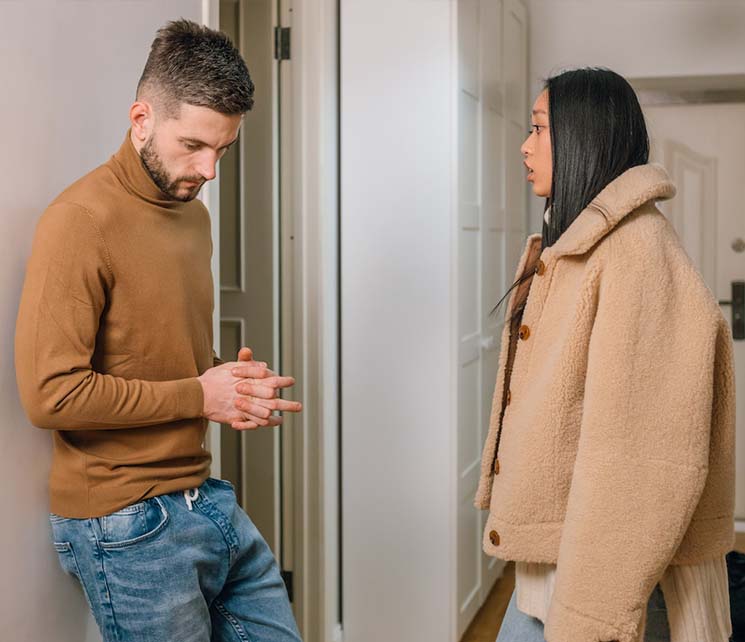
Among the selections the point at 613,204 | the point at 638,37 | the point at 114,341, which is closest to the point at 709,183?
the point at 638,37

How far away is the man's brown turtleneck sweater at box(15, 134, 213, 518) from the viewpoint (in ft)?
4.54

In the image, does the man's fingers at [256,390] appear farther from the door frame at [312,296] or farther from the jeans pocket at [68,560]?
the door frame at [312,296]

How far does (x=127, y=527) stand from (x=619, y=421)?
771 millimetres

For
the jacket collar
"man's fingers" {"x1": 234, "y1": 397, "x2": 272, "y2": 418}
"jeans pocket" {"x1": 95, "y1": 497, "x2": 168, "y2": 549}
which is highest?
the jacket collar

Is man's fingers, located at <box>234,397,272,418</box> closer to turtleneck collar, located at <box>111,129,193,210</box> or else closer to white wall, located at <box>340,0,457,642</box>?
turtleneck collar, located at <box>111,129,193,210</box>

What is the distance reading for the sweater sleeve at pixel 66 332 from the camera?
138 centimetres

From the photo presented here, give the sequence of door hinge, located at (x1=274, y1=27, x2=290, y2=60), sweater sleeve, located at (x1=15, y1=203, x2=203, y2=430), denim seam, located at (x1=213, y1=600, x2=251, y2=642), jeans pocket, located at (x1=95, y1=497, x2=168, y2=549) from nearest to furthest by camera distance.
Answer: sweater sleeve, located at (x1=15, y1=203, x2=203, y2=430)
jeans pocket, located at (x1=95, y1=497, x2=168, y2=549)
denim seam, located at (x1=213, y1=600, x2=251, y2=642)
door hinge, located at (x1=274, y1=27, x2=290, y2=60)

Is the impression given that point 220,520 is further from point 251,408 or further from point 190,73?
point 190,73

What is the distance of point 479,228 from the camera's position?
3.33m

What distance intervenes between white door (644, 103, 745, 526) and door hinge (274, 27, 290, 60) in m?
2.25

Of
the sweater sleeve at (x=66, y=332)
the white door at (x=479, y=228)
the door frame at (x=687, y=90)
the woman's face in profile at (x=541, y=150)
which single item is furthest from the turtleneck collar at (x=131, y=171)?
the door frame at (x=687, y=90)

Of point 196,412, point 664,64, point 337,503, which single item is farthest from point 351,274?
point 664,64

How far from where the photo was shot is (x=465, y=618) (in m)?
3.22

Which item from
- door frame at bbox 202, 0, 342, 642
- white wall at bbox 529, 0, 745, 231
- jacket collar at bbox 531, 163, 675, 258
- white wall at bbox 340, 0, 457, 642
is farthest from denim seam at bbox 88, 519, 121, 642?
white wall at bbox 529, 0, 745, 231
